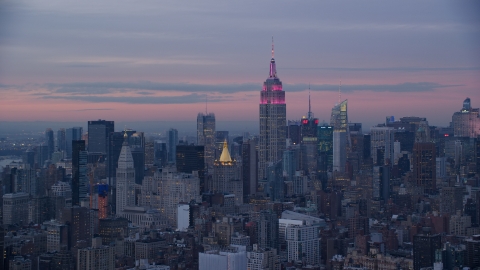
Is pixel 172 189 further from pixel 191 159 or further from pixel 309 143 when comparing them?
pixel 309 143

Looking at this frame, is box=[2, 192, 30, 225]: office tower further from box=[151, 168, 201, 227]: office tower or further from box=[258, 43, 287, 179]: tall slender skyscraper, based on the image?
box=[258, 43, 287, 179]: tall slender skyscraper

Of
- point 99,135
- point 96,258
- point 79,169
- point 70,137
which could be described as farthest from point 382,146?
point 96,258

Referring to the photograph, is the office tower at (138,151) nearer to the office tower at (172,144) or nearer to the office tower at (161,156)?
the office tower at (161,156)

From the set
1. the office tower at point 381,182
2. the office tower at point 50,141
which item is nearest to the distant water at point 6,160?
the office tower at point 50,141

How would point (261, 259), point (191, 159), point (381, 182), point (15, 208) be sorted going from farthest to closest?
point (191, 159) < point (381, 182) < point (15, 208) < point (261, 259)

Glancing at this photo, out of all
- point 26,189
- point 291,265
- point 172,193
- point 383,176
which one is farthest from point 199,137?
point 291,265

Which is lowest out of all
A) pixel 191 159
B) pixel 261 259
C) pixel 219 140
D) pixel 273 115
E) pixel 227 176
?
pixel 261 259

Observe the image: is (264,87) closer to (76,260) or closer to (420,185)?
(420,185)

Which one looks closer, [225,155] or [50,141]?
[50,141]
